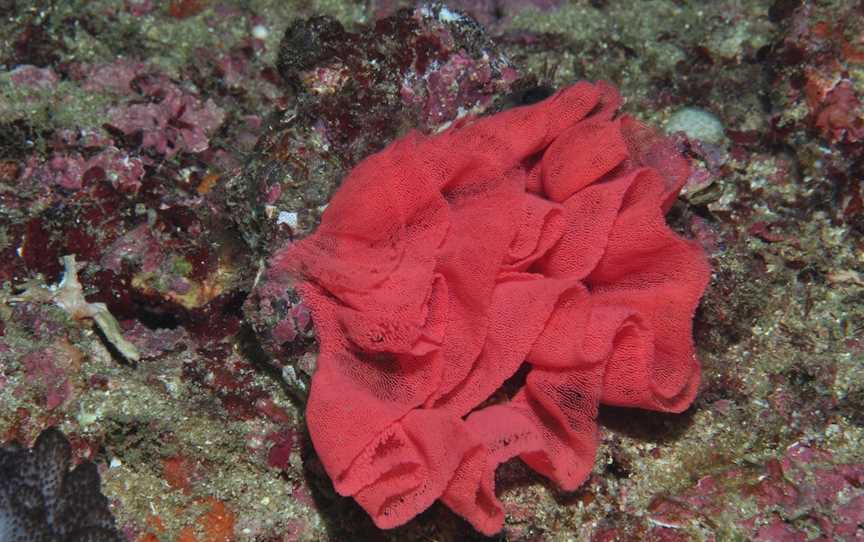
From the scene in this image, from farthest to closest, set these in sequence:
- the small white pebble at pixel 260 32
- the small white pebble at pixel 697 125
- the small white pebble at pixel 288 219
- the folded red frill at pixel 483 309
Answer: the small white pebble at pixel 260 32 < the small white pebble at pixel 697 125 < the small white pebble at pixel 288 219 < the folded red frill at pixel 483 309

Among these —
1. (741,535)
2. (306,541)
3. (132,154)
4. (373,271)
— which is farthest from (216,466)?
(741,535)

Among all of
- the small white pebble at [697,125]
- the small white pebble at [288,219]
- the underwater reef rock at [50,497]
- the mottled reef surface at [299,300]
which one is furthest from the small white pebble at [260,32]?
the underwater reef rock at [50,497]

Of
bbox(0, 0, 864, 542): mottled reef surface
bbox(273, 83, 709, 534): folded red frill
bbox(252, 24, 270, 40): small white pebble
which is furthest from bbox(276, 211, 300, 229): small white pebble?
bbox(252, 24, 270, 40): small white pebble

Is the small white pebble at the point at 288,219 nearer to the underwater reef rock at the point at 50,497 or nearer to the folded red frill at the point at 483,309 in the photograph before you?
the folded red frill at the point at 483,309

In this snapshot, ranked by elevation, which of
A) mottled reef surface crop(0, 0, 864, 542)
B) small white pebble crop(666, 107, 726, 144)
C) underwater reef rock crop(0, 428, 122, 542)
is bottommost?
underwater reef rock crop(0, 428, 122, 542)

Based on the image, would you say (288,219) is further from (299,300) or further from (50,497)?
(50,497)

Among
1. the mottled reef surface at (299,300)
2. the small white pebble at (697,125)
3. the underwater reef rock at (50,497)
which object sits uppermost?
the small white pebble at (697,125)

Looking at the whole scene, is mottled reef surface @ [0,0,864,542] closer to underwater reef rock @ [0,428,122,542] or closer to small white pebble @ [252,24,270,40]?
underwater reef rock @ [0,428,122,542]
